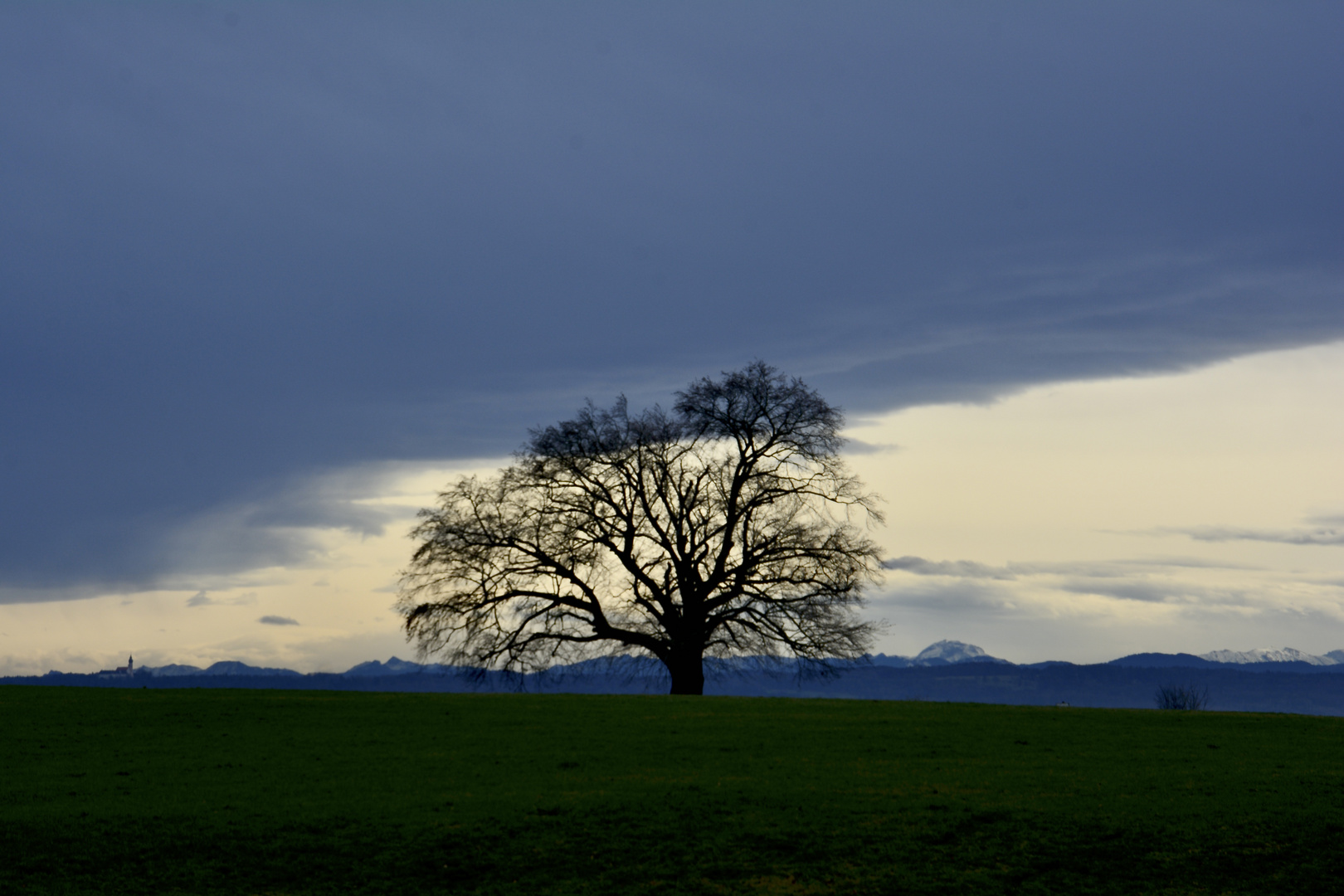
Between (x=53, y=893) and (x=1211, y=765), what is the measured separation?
69.0ft

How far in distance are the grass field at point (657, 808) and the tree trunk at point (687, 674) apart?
1570cm

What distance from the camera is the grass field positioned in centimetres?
1723

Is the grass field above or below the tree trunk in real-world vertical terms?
below

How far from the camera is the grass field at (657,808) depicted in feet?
56.5

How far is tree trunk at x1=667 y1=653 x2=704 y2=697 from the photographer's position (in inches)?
1834

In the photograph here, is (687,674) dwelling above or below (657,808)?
above

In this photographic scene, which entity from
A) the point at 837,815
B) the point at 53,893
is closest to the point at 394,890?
the point at 53,893

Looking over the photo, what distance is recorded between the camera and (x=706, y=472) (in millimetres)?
46906

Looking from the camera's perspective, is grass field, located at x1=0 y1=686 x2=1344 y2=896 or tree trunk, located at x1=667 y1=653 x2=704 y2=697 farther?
tree trunk, located at x1=667 y1=653 x2=704 y2=697

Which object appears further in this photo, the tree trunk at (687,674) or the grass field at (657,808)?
the tree trunk at (687,674)

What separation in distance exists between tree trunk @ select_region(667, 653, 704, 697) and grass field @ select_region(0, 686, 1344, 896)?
51.5 ft

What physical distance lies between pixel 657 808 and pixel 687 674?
87.2 feet

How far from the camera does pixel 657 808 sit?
2027 cm

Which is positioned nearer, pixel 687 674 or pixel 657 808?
pixel 657 808
